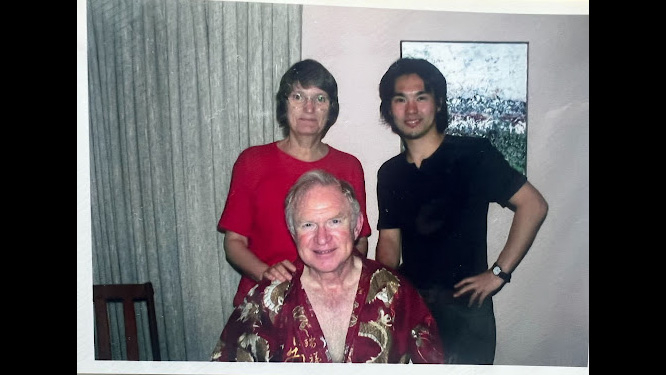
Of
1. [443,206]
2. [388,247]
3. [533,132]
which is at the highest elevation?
[533,132]

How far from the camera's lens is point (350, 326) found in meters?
2.18

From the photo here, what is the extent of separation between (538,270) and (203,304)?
1133mm

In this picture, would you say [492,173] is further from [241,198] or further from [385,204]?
[241,198]

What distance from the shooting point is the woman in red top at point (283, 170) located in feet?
7.17

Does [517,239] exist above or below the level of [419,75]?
below

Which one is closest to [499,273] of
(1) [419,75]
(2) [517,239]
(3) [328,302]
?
(2) [517,239]

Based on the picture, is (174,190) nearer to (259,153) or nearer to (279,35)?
(259,153)

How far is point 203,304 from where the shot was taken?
2236mm

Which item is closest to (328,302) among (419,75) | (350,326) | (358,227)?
(350,326)

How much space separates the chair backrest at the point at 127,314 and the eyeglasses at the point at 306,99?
78 centimetres

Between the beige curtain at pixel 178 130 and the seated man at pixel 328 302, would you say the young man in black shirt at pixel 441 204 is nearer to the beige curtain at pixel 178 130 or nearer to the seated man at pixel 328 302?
the seated man at pixel 328 302

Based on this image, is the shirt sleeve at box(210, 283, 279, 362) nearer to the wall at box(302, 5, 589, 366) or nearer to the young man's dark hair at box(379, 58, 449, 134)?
the wall at box(302, 5, 589, 366)

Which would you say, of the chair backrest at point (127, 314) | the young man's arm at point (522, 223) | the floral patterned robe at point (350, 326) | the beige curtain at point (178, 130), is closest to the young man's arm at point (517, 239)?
the young man's arm at point (522, 223)

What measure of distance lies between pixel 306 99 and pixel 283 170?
24cm
